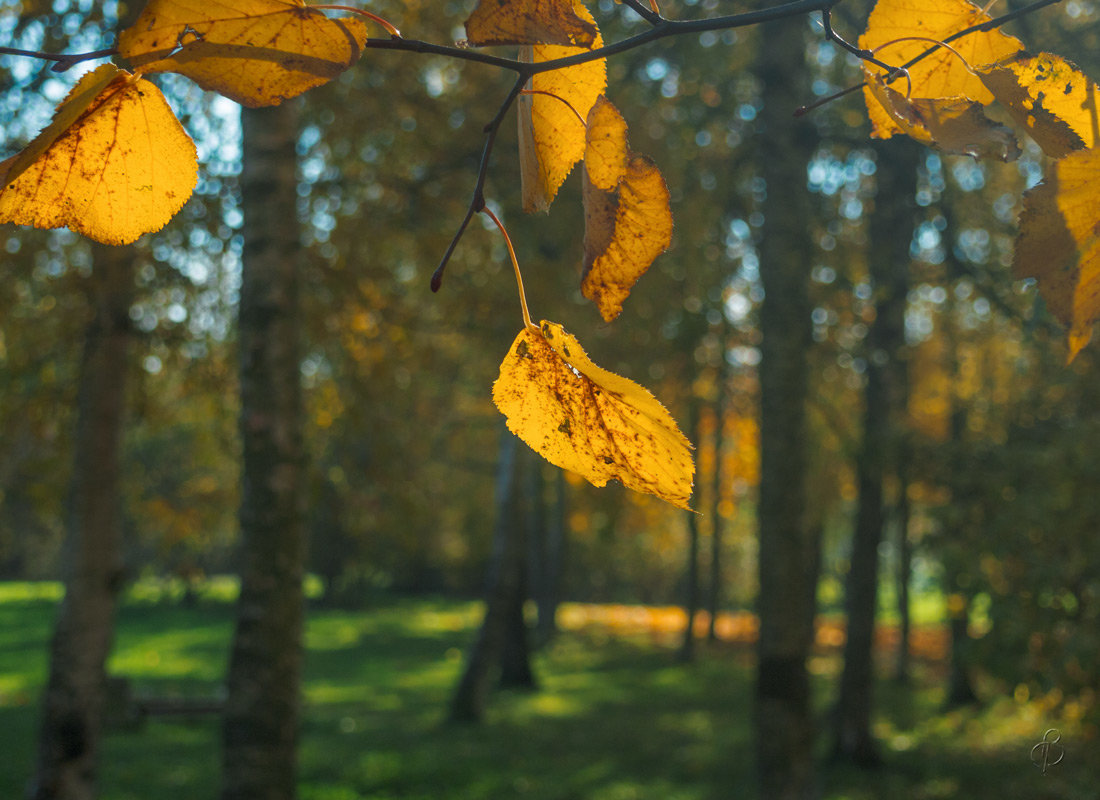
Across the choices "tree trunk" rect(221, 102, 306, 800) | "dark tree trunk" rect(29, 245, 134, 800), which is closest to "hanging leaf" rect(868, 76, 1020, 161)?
"tree trunk" rect(221, 102, 306, 800)

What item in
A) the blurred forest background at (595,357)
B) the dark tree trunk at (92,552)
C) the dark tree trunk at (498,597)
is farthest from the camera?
the dark tree trunk at (498,597)

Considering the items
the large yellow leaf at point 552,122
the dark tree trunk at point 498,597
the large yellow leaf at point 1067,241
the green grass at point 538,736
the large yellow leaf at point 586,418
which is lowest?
the green grass at point 538,736

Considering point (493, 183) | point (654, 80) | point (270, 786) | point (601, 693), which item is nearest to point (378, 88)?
point (493, 183)

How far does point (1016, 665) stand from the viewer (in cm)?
587

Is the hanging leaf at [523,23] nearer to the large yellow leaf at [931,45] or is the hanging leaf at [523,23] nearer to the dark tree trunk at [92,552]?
the large yellow leaf at [931,45]

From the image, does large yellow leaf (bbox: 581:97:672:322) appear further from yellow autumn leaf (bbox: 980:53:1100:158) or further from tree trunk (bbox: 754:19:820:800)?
tree trunk (bbox: 754:19:820:800)

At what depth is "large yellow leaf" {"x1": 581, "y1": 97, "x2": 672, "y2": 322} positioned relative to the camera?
68 cm

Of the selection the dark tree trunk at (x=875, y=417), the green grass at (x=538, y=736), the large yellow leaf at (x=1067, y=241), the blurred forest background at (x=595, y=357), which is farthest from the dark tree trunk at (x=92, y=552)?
the dark tree trunk at (x=875, y=417)

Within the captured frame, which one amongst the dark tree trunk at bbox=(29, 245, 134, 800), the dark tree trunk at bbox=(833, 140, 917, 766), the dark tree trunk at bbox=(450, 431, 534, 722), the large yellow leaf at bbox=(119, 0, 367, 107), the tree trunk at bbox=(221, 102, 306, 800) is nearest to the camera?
the large yellow leaf at bbox=(119, 0, 367, 107)

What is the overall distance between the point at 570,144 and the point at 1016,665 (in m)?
6.21

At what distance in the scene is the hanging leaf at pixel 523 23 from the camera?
1.92 feet

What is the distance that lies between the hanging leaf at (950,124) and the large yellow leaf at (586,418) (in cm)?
29

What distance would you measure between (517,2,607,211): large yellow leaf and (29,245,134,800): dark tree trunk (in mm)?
4901

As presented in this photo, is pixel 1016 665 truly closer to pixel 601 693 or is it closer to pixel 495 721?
pixel 495 721
